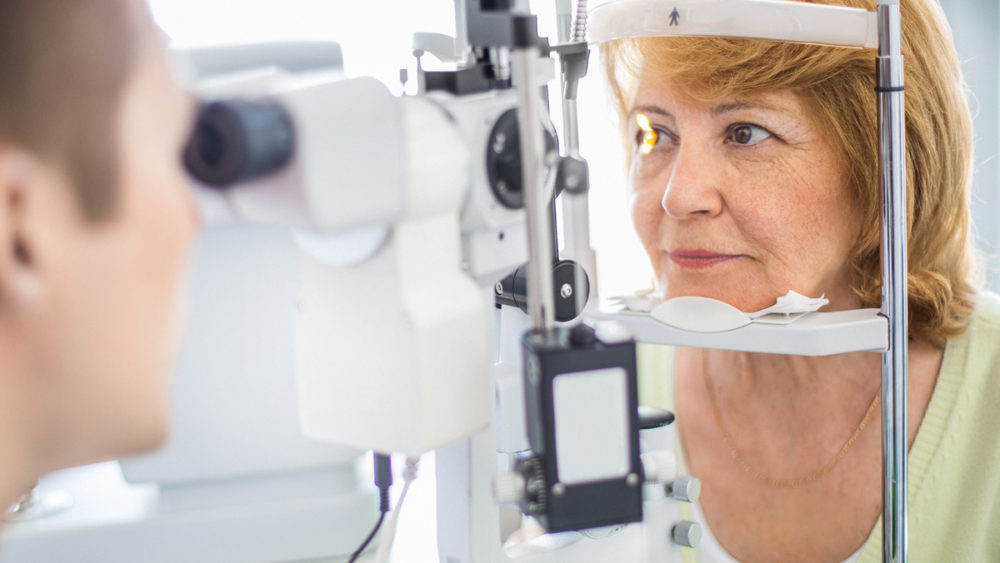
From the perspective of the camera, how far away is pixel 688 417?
5.03ft

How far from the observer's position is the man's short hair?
1.49ft

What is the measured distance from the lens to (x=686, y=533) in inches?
34.5

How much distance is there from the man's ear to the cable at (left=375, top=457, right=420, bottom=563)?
340mm

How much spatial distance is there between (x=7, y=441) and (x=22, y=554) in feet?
1.90

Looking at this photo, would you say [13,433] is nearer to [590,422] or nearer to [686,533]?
[590,422]

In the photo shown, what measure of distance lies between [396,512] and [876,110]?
85cm

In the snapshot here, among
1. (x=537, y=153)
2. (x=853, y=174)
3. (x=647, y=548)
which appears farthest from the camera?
(x=853, y=174)

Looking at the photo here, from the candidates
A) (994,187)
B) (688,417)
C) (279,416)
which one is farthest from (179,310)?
(994,187)

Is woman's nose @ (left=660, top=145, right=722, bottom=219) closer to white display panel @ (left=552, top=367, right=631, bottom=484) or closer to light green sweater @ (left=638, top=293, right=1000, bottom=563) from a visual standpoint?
light green sweater @ (left=638, top=293, right=1000, bottom=563)

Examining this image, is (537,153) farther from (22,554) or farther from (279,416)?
(22,554)

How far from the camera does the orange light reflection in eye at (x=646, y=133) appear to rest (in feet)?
4.42

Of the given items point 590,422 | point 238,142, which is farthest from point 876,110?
point 238,142

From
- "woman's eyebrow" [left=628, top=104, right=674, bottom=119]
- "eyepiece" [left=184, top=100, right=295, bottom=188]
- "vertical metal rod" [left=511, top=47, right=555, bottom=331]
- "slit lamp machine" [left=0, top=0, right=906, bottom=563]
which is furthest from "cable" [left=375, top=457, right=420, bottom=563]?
"woman's eyebrow" [left=628, top=104, right=674, bottom=119]

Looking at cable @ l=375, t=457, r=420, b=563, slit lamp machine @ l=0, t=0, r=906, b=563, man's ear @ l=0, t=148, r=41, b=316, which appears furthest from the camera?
cable @ l=375, t=457, r=420, b=563
